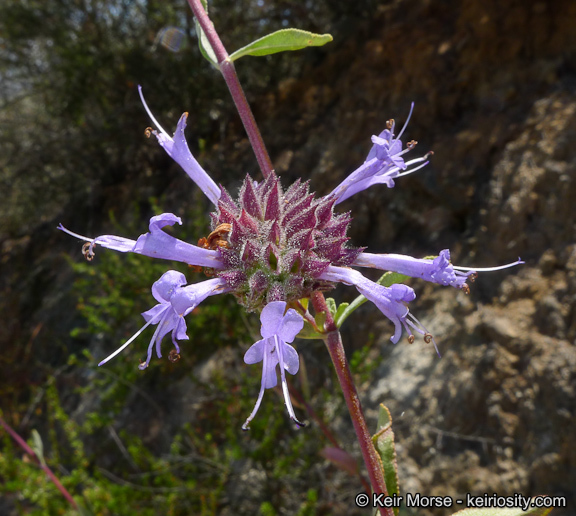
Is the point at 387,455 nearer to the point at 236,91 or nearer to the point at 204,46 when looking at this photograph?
the point at 236,91

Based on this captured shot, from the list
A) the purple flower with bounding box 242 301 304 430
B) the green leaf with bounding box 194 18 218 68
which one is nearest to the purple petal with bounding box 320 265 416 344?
the purple flower with bounding box 242 301 304 430

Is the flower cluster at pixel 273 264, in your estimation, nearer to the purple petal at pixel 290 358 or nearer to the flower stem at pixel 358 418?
the purple petal at pixel 290 358

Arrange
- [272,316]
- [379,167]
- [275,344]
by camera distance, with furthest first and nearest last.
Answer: [379,167]
[275,344]
[272,316]

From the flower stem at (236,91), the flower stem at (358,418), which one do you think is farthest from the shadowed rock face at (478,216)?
the flower stem at (236,91)

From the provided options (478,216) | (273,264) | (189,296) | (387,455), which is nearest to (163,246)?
(189,296)

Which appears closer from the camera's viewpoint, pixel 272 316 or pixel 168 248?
pixel 272 316

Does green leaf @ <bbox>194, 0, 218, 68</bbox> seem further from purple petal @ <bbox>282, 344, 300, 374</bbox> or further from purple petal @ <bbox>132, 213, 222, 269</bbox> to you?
purple petal @ <bbox>282, 344, 300, 374</bbox>
